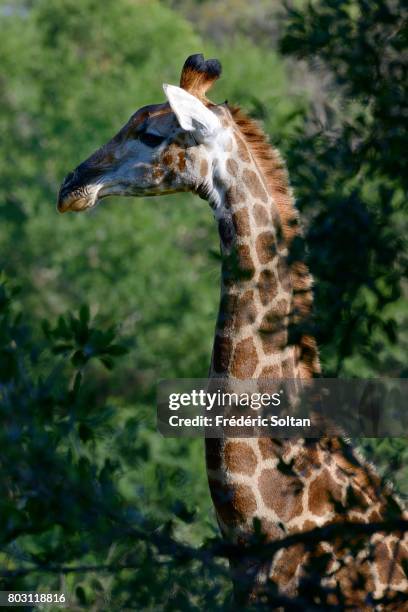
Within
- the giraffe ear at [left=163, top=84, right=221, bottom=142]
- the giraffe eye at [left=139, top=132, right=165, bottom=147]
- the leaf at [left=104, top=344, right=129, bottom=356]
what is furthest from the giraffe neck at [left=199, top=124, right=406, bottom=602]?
the leaf at [left=104, top=344, right=129, bottom=356]

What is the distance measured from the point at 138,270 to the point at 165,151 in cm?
1064

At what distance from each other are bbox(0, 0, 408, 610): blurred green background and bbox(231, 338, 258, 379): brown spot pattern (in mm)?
342

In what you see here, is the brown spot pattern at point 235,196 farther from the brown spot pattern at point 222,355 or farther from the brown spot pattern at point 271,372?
the brown spot pattern at point 271,372

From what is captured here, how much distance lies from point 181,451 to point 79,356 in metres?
7.77

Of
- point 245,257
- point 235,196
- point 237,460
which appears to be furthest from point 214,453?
point 235,196

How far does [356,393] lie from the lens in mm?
4258

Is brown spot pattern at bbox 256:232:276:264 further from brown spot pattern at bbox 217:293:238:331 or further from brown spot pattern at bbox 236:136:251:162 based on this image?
brown spot pattern at bbox 236:136:251:162

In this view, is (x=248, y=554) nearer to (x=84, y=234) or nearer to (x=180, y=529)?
(x=180, y=529)

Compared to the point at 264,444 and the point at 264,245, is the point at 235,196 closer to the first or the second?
the point at 264,245

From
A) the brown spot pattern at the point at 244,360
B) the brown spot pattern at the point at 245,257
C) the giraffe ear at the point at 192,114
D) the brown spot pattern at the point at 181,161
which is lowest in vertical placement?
the brown spot pattern at the point at 244,360

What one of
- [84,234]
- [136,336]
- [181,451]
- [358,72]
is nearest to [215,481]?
[358,72]

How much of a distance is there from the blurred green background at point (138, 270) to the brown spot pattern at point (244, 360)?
13.4 inches

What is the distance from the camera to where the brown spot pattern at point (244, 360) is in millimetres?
4727

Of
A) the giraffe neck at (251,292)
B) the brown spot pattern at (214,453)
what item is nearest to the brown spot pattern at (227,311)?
the giraffe neck at (251,292)
